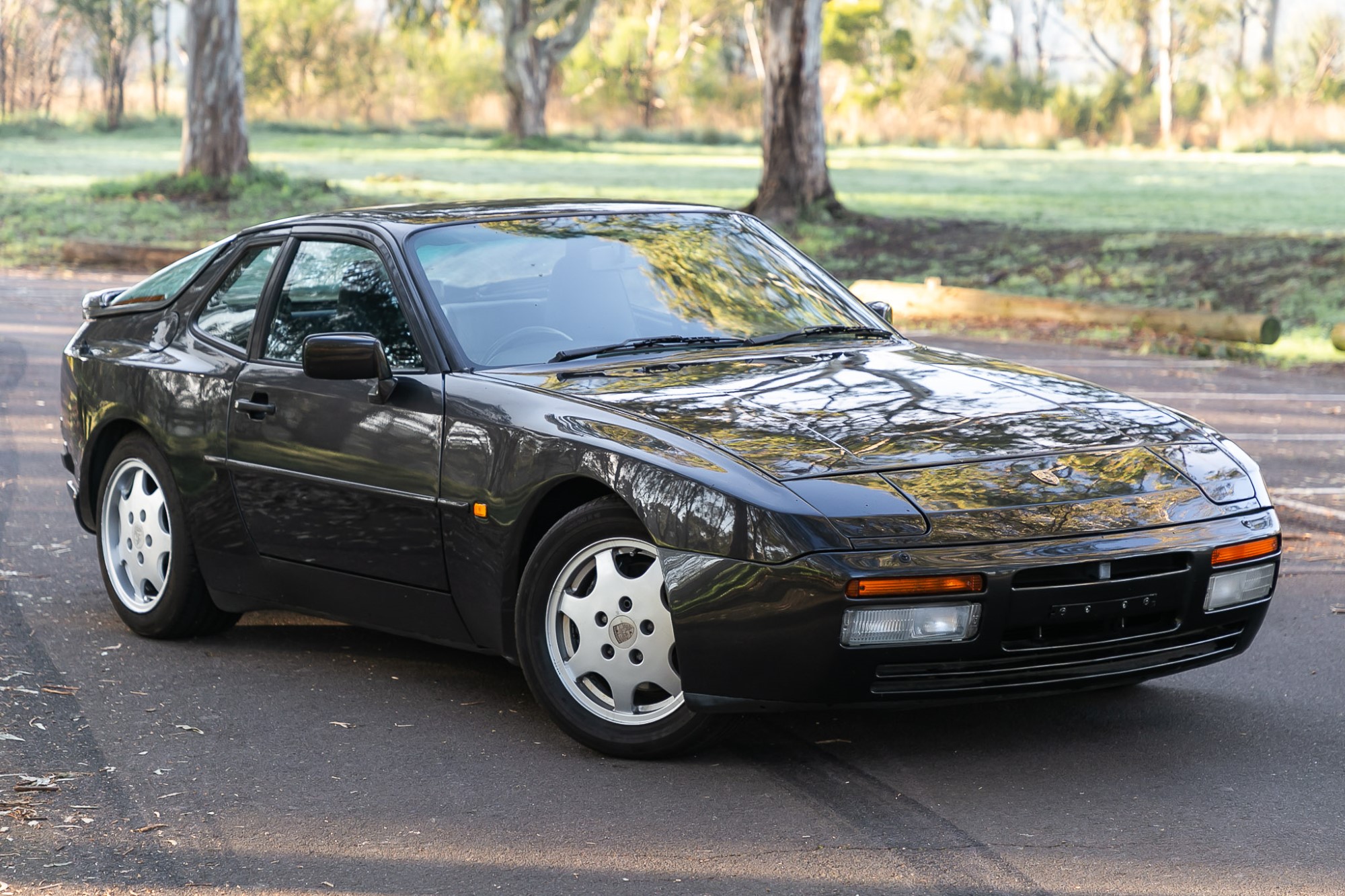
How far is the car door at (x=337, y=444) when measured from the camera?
5.27 metres

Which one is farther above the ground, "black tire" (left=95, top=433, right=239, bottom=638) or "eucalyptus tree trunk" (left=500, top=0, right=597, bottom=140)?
"eucalyptus tree trunk" (left=500, top=0, right=597, bottom=140)

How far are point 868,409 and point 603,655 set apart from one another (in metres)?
0.99

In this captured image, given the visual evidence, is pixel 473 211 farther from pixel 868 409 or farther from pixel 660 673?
pixel 660 673

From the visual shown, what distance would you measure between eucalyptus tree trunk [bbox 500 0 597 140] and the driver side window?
2102 inches

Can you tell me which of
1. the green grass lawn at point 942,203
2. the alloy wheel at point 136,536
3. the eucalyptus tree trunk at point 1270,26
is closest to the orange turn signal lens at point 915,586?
the alloy wheel at point 136,536

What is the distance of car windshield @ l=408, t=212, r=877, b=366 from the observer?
5.53 meters

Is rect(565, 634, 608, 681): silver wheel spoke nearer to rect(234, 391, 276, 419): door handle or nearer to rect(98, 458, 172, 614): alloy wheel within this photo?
rect(234, 391, 276, 419): door handle

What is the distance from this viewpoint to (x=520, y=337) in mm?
5488

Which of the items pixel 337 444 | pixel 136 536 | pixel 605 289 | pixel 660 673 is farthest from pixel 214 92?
pixel 660 673

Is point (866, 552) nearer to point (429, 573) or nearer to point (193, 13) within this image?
point (429, 573)

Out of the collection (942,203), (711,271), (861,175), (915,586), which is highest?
(861,175)

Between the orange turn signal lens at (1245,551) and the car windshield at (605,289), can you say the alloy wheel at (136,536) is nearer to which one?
the car windshield at (605,289)

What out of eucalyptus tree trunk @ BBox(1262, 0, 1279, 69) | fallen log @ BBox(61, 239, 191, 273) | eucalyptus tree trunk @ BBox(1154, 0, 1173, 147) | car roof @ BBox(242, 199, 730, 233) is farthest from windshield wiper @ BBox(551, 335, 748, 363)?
eucalyptus tree trunk @ BBox(1262, 0, 1279, 69)

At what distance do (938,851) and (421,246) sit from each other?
2619mm
